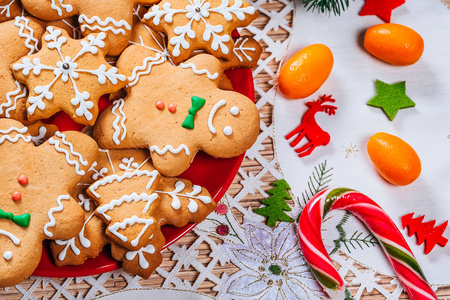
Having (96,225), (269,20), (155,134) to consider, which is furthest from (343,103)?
(96,225)

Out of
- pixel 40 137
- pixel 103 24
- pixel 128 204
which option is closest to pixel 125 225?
pixel 128 204

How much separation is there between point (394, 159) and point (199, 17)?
2.58 ft

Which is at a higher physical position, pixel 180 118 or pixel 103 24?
pixel 103 24

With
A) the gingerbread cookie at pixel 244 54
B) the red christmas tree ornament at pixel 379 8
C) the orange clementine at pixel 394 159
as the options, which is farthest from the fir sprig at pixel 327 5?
the orange clementine at pixel 394 159

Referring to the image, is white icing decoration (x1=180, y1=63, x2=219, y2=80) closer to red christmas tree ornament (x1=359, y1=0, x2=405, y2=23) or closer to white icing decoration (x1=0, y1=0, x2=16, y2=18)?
white icing decoration (x1=0, y1=0, x2=16, y2=18)

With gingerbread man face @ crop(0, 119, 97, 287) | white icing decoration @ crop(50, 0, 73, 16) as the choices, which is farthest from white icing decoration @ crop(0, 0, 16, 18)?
gingerbread man face @ crop(0, 119, 97, 287)

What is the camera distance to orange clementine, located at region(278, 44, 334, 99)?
5.41 feet

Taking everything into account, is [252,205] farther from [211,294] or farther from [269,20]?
[269,20]

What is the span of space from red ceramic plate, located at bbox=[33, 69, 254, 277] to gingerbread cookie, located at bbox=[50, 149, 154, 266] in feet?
0.15

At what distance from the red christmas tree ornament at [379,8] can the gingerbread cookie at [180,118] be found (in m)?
0.64

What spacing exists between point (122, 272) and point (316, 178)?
0.74 meters

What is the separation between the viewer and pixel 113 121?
1495 millimetres

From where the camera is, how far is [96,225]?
1491 mm

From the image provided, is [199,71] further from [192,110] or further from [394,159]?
[394,159]
